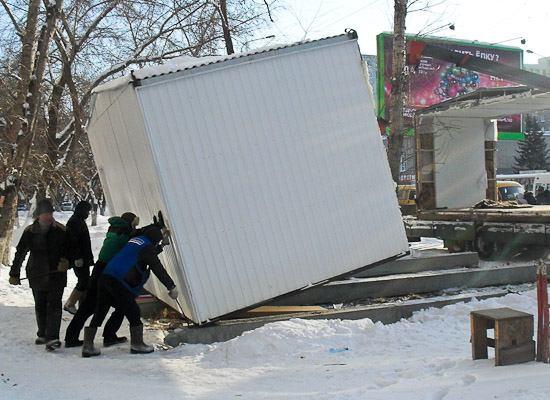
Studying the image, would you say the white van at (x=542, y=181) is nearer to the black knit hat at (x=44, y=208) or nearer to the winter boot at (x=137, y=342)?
the winter boot at (x=137, y=342)

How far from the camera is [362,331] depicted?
22.4ft

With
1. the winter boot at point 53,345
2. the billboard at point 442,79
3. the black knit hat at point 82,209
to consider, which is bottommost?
the winter boot at point 53,345

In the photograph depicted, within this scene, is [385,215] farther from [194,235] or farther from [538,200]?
[538,200]

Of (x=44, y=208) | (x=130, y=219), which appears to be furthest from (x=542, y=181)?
(x=44, y=208)

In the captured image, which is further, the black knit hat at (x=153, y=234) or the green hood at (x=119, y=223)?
the green hood at (x=119, y=223)

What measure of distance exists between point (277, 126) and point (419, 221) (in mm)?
8448

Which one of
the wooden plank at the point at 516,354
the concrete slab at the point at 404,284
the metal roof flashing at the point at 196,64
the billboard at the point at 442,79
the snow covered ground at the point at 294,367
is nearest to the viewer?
the snow covered ground at the point at 294,367

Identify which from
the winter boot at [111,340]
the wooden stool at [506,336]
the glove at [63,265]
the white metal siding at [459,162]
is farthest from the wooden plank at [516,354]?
the white metal siding at [459,162]

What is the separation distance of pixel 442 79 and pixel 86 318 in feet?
91.7

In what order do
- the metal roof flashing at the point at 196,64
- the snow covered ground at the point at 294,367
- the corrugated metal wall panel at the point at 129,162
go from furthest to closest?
the corrugated metal wall panel at the point at 129,162, the metal roof flashing at the point at 196,64, the snow covered ground at the point at 294,367

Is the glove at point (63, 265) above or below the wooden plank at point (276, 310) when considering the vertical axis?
above

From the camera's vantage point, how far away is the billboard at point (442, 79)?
26391 mm

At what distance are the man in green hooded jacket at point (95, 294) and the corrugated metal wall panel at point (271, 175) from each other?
859 mm

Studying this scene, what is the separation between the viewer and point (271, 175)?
731 cm
